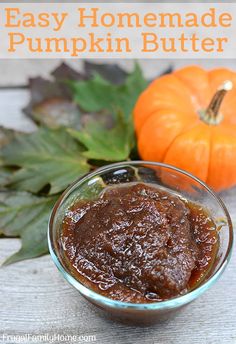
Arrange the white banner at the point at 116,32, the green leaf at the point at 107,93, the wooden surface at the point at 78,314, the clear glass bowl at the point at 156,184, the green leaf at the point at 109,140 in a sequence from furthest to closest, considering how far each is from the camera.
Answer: the white banner at the point at 116,32
the green leaf at the point at 107,93
the green leaf at the point at 109,140
the wooden surface at the point at 78,314
the clear glass bowl at the point at 156,184

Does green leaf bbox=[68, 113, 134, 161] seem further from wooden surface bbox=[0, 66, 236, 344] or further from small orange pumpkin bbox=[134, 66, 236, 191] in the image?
wooden surface bbox=[0, 66, 236, 344]

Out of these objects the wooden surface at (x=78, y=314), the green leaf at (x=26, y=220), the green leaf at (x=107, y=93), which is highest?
the green leaf at (x=107, y=93)

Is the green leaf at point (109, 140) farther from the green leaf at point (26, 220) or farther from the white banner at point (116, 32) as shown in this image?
the white banner at point (116, 32)

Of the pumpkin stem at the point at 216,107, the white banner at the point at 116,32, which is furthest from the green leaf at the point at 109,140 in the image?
the white banner at the point at 116,32

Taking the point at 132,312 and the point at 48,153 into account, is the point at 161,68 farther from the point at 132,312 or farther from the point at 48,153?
the point at 132,312

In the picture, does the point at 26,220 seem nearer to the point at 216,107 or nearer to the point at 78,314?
the point at 78,314

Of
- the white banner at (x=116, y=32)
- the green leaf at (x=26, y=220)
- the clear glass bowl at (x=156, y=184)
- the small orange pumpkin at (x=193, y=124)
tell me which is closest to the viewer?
the clear glass bowl at (x=156, y=184)
